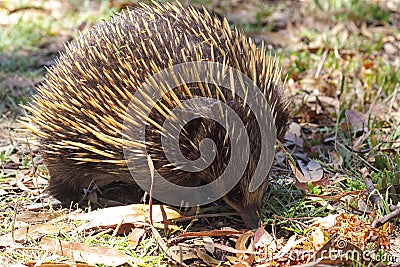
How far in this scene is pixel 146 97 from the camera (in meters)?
3.16

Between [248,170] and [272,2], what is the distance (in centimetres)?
493

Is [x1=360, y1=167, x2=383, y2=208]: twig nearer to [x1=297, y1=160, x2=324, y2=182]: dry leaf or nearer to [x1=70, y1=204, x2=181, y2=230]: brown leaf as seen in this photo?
[x1=297, y1=160, x2=324, y2=182]: dry leaf

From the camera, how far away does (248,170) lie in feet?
9.76

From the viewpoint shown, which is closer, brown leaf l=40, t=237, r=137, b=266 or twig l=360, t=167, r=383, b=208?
brown leaf l=40, t=237, r=137, b=266

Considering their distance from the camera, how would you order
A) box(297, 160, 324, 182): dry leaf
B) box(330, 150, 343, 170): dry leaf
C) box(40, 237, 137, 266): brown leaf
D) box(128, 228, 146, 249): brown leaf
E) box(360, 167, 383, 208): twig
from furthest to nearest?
box(330, 150, 343, 170): dry leaf
box(297, 160, 324, 182): dry leaf
box(360, 167, 383, 208): twig
box(128, 228, 146, 249): brown leaf
box(40, 237, 137, 266): brown leaf

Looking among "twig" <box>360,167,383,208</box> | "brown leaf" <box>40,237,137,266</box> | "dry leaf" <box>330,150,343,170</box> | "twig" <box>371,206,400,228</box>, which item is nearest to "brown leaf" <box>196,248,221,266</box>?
"brown leaf" <box>40,237,137,266</box>

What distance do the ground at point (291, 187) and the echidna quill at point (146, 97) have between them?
242mm

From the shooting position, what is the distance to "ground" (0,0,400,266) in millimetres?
3096

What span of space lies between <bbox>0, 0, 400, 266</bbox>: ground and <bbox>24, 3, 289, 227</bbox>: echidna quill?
24 cm

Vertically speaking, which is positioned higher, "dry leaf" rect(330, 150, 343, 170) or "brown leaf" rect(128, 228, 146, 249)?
"brown leaf" rect(128, 228, 146, 249)

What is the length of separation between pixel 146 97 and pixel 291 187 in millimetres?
1177

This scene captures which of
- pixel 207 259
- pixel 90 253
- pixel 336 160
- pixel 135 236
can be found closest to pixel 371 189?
pixel 336 160

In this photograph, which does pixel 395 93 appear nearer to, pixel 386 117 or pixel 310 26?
pixel 386 117

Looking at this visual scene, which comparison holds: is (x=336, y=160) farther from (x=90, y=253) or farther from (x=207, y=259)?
(x=90, y=253)
